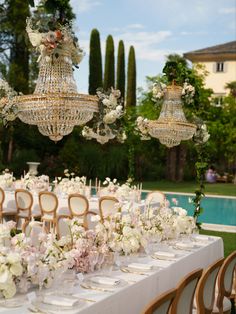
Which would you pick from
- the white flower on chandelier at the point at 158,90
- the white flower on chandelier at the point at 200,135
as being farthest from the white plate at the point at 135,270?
the white flower on chandelier at the point at 158,90

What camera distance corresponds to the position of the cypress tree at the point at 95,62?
1459 inches

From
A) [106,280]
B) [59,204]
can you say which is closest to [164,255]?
[106,280]

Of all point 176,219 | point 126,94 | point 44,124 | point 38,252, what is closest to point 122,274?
point 38,252

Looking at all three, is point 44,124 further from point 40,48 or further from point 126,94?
point 126,94

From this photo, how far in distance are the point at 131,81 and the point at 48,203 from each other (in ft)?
108

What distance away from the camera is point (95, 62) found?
123 ft

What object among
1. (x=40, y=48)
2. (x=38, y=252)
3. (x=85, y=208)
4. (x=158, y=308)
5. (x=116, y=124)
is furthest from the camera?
(x=85, y=208)

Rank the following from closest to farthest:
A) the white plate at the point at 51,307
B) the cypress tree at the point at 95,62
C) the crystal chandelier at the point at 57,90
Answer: the white plate at the point at 51,307, the crystal chandelier at the point at 57,90, the cypress tree at the point at 95,62

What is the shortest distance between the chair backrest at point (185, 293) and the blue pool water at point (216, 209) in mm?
11207

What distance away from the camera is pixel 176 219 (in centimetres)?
644

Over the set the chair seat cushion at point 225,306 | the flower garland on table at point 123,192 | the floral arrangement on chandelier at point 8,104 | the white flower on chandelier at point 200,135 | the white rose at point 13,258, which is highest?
the floral arrangement on chandelier at point 8,104

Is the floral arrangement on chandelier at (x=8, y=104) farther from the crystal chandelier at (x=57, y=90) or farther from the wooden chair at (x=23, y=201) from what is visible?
the wooden chair at (x=23, y=201)

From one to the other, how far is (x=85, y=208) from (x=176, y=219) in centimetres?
368

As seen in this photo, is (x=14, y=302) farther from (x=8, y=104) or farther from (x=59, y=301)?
(x=8, y=104)
